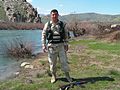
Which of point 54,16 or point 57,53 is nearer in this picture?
point 54,16

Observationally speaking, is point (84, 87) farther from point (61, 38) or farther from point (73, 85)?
point (61, 38)

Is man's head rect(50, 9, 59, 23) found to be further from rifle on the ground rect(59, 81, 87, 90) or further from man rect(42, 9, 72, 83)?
rifle on the ground rect(59, 81, 87, 90)

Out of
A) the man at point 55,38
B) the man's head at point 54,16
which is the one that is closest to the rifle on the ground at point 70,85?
the man at point 55,38

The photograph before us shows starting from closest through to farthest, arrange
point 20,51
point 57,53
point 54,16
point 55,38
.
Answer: point 54,16 < point 55,38 < point 57,53 < point 20,51

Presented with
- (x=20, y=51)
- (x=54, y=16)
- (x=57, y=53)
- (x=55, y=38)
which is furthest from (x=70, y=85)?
(x=20, y=51)

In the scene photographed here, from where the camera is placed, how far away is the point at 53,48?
1162 centimetres

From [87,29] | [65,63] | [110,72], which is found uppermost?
[65,63]

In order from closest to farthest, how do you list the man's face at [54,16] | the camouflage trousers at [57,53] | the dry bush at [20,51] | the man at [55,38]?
the man's face at [54,16] → the man at [55,38] → the camouflage trousers at [57,53] → the dry bush at [20,51]

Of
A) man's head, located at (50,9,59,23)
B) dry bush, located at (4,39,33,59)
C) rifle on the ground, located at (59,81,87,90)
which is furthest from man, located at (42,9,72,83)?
dry bush, located at (4,39,33,59)

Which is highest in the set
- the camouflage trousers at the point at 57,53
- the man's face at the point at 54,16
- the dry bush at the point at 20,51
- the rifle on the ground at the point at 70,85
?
the man's face at the point at 54,16

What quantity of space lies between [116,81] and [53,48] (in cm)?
264

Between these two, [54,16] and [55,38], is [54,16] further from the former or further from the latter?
[55,38]

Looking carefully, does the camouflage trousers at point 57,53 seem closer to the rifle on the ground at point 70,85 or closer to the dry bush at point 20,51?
the rifle on the ground at point 70,85

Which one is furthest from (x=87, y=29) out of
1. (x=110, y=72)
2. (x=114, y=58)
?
(x=110, y=72)
